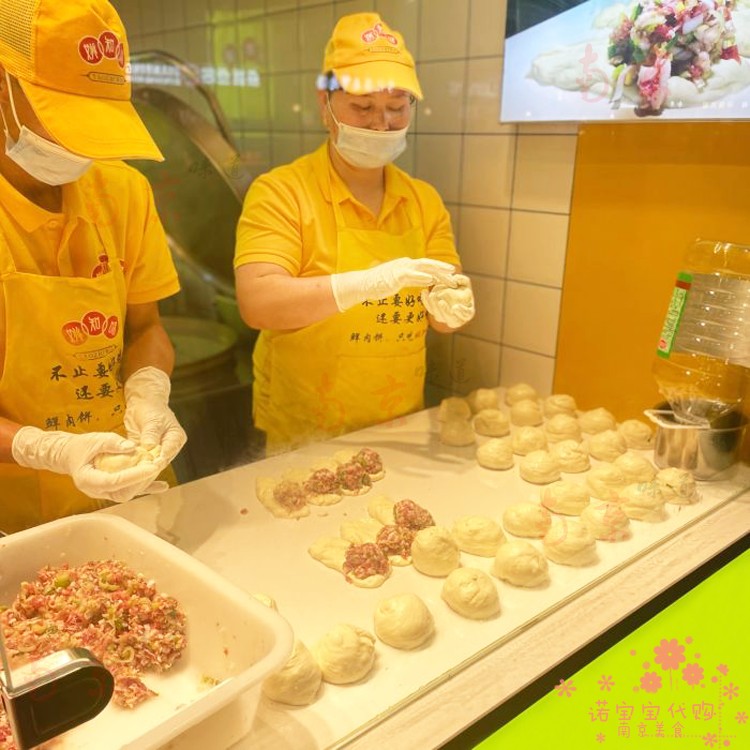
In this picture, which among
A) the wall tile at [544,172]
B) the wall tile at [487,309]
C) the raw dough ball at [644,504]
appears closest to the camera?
the raw dough ball at [644,504]

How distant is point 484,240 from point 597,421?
615mm

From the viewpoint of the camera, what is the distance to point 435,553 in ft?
3.71

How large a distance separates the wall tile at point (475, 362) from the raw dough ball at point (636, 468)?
0.64 meters

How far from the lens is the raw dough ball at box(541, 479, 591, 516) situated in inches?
52.8

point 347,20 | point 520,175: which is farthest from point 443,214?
point 347,20

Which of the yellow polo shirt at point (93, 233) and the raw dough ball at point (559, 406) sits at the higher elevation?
the yellow polo shirt at point (93, 233)

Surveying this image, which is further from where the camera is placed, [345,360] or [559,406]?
[559,406]

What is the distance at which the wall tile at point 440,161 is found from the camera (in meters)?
1.94

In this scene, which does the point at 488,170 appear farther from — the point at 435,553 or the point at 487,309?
the point at 435,553

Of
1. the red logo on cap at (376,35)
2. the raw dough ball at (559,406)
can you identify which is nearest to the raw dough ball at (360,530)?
the raw dough ball at (559,406)

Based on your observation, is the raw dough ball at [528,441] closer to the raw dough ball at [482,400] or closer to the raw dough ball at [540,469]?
the raw dough ball at [540,469]

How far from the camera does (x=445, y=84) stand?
6.31ft

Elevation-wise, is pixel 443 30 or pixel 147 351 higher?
pixel 443 30

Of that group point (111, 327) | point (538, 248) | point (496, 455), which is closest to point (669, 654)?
point (496, 455)
